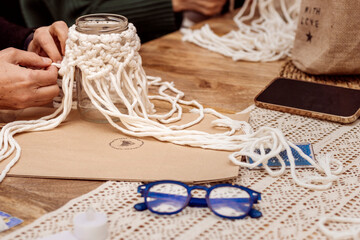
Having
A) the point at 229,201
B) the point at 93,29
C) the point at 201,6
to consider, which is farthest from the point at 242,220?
the point at 201,6

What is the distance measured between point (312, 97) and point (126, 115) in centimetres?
41

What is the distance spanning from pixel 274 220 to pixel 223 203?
0.23ft

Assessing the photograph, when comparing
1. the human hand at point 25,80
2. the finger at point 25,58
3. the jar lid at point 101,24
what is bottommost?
the human hand at point 25,80

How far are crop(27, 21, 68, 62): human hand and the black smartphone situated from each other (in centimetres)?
41

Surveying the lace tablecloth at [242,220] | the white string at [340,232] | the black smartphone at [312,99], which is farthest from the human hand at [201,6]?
the white string at [340,232]

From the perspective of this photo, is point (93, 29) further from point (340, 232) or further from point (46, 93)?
point (340, 232)

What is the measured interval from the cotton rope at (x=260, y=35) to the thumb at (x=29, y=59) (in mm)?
551

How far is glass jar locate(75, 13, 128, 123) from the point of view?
2.71 feet

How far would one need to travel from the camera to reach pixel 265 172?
2.49 ft

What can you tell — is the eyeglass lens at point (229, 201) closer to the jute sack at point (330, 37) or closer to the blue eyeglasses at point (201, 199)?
the blue eyeglasses at point (201, 199)

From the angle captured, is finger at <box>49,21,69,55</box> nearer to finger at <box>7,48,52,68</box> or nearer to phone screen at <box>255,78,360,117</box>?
finger at <box>7,48,52,68</box>

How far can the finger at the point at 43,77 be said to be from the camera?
2.84ft

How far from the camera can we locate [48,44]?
0.95 metres

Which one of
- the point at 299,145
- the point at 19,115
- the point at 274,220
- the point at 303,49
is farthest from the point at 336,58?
the point at 19,115
